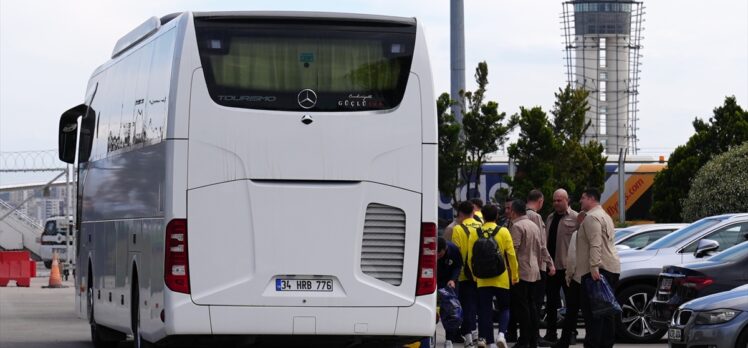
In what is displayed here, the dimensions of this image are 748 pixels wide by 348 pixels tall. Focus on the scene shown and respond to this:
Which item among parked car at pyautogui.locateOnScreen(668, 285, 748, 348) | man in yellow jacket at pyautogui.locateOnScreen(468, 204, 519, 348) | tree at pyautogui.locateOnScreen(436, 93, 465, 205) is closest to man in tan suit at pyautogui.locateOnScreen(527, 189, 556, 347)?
man in yellow jacket at pyautogui.locateOnScreen(468, 204, 519, 348)

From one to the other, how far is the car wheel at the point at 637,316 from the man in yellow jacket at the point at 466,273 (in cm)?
261

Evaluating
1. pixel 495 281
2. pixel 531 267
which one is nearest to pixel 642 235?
pixel 531 267

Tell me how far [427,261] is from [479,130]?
29444mm

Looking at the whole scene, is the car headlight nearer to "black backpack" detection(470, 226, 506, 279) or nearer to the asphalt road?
"black backpack" detection(470, 226, 506, 279)

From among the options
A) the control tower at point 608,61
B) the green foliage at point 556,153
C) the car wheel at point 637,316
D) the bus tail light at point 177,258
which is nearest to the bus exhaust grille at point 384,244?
the bus tail light at point 177,258

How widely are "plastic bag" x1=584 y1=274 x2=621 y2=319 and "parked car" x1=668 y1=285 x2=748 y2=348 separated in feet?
3.36

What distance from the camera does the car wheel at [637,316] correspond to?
19.4 m

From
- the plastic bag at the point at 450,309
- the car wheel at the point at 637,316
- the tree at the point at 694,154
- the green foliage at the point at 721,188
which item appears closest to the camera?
the plastic bag at the point at 450,309

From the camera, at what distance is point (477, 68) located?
4350 centimetres

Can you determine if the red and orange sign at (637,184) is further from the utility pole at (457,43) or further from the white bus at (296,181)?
the white bus at (296,181)

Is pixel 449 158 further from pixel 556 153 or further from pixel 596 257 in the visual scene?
pixel 596 257

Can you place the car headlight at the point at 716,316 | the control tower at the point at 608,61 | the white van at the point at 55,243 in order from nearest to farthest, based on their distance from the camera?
the car headlight at the point at 716,316, the white van at the point at 55,243, the control tower at the point at 608,61

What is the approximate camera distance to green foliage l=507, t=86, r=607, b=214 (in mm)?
45500

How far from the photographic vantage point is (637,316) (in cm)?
1952
